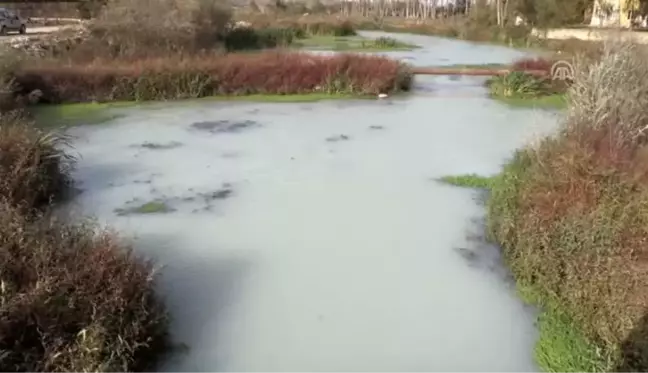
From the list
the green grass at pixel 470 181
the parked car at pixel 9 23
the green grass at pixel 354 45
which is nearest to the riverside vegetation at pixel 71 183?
the parked car at pixel 9 23

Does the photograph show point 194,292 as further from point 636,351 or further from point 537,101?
point 537,101

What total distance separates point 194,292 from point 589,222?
3453mm

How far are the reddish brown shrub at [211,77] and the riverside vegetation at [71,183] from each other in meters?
0.03

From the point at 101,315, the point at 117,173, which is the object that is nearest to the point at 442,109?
the point at 117,173

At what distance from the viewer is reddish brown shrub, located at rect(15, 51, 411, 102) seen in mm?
15977

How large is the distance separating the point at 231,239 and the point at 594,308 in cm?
379

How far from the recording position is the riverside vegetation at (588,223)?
5051 mm

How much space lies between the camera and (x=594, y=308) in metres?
5.30

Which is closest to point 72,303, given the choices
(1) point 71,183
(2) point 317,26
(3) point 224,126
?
(1) point 71,183

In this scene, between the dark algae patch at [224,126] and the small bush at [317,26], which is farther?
the small bush at [317,26]

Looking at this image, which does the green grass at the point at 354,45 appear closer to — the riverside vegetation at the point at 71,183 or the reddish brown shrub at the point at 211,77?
the riverside vegetation at the point at 71,183

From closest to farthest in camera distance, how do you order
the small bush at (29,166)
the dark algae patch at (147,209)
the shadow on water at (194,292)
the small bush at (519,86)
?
1. the shadow on water at (194,292)
2. the small bush at (29,166)
3. the dark algae patch at (147,209)
4. the small bush at (519,86)

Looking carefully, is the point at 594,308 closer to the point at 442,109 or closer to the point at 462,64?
the point at 442,109

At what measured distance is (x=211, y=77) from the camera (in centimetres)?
1675
